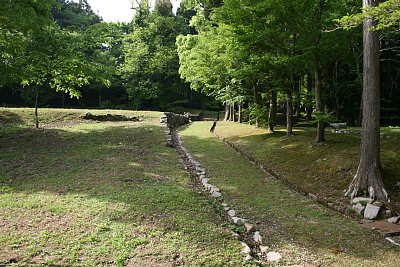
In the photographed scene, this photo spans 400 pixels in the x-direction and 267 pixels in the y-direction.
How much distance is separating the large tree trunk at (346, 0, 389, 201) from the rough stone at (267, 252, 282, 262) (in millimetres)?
3104

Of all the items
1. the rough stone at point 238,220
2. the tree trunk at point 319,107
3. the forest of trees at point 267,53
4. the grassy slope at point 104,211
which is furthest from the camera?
the tree trunk at point 319,107

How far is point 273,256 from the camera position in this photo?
4707mm

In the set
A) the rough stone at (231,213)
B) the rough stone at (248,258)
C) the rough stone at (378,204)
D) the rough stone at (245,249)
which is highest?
the rough stone at (378,204)

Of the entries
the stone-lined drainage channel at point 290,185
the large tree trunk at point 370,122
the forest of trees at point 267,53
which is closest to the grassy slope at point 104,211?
the stone-lined drainage channel at point 290,185

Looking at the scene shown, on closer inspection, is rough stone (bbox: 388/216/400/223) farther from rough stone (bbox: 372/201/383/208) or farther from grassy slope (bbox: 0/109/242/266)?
grassy slope (bbox: 0/109/242/266)

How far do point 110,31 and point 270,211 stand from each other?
38.2ft

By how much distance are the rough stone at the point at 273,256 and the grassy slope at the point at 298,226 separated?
0.37ft

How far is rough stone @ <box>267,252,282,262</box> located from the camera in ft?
15.2

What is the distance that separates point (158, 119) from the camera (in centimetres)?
1998

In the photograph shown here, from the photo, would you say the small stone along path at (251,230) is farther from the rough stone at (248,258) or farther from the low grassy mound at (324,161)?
the low grassy mound at (324,161)

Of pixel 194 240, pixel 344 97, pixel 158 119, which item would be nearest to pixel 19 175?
pixel 194 240

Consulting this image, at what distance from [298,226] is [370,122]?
3013 mm

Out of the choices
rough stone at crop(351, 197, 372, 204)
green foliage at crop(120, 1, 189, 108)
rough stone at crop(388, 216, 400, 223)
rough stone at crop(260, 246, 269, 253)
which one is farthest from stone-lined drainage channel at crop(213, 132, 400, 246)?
green foliage at crop(120, 1, 189, 108)

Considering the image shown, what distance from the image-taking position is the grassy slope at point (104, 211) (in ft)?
14.4
